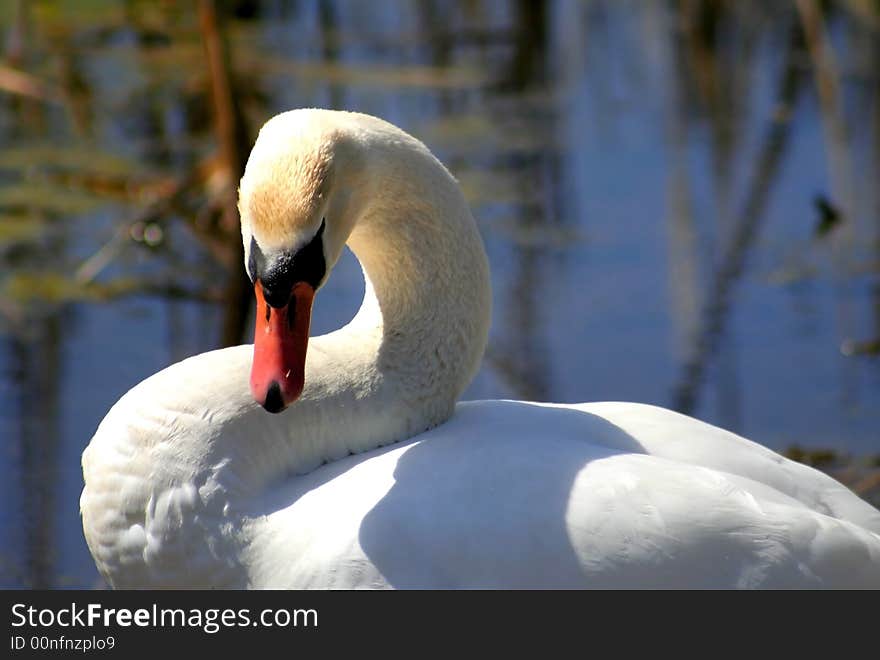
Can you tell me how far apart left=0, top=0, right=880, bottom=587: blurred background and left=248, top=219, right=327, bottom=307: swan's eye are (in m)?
1.51

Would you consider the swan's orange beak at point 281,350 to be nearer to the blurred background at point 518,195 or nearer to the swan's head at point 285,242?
the swan's head at point 285,242

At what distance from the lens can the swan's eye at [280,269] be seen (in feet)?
10.8

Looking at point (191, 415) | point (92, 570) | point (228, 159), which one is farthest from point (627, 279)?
point (191, 415)

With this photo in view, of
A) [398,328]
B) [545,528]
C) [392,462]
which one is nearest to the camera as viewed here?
[545,528]

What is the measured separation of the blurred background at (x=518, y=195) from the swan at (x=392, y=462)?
3.43ft

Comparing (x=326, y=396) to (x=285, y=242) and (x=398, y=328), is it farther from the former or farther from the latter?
(x=285, y=242)

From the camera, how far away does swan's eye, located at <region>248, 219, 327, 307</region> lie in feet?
10.8

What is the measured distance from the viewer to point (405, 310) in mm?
3852

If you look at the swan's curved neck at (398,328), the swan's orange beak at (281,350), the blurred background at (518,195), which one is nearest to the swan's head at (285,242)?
the swan's orange beak at (281,350)

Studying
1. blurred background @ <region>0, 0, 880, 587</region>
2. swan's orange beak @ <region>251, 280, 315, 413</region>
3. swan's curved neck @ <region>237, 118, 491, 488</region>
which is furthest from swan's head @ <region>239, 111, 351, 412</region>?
blurred background @ <region>0, 0, 880, 587</region>

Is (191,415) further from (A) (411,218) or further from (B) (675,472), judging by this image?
(B) (675,472)

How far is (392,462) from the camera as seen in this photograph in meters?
3.60

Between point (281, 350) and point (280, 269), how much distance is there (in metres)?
0.16

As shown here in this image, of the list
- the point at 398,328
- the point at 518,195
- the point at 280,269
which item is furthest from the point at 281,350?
the point at 518,195
